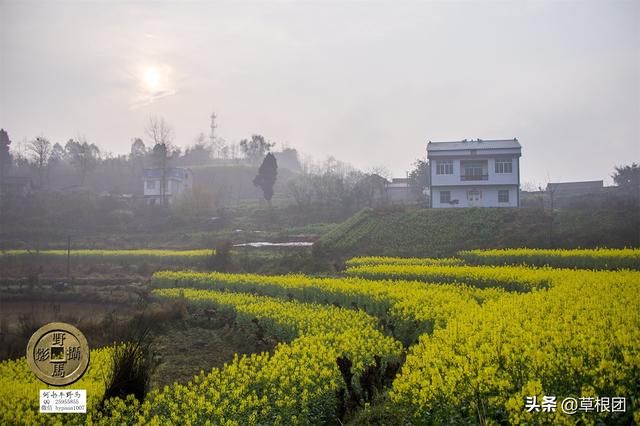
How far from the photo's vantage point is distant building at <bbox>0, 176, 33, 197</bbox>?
122 feet

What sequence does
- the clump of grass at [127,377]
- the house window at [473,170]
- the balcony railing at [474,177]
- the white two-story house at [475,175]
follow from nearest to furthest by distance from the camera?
the clump of grass at [127,377], the white two-story house at [475,175], the balcony railing at [474,177], the house window at [473,170]

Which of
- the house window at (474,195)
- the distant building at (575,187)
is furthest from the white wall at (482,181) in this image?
the distant building at (575,187)

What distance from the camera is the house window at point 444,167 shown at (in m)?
33.7

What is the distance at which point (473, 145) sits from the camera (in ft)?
113

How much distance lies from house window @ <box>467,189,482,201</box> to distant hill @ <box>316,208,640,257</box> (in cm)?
478

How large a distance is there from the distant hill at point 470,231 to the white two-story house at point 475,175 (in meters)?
4.24

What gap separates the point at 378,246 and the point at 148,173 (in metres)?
30.6

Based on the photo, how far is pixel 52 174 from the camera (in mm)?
57469

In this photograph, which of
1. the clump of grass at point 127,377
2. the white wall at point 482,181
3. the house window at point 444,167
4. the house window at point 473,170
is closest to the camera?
the clump of grass at point 127,377

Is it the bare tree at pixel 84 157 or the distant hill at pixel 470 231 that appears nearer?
the distant hill at pixel 470 231

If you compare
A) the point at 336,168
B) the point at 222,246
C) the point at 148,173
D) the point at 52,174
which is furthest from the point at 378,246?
the point at 336,168

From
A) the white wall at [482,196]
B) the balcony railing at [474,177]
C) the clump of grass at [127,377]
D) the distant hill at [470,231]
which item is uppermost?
the balcony railing at [474,177]

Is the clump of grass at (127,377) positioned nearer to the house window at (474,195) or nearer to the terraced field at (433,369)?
the terraced field at (433,369)

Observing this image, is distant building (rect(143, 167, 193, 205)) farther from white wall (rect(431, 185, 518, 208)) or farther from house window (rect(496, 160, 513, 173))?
house window (rect(496, 160, 513, 173))
